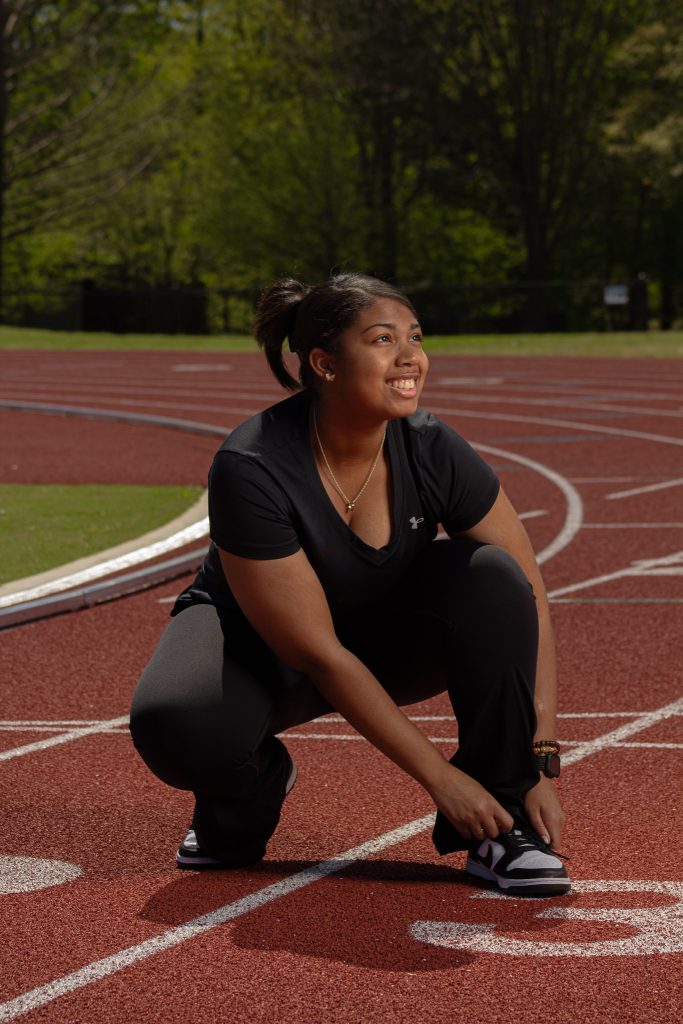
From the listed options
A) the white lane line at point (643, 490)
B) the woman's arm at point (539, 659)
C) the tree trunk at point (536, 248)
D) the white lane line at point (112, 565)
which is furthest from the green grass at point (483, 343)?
the woman's arm at point (539, 659)

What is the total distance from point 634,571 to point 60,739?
13.2 ft

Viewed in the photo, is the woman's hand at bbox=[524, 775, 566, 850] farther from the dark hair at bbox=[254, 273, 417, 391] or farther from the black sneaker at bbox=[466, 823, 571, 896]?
the dark hair at bbox=[254, 273, 417, 391]

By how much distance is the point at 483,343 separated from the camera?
35375 millimetres

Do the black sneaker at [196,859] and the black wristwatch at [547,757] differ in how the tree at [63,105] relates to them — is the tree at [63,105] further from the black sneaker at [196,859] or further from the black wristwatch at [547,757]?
the black wristwatch at [547,757]

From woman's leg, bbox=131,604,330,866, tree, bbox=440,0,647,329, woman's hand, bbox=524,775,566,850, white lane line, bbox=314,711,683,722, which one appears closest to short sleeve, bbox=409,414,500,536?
woman's leg, bbox=131,604,330,866

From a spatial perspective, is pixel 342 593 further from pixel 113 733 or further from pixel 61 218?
pixel 61 218

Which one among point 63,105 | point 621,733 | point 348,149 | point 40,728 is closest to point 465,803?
point 621,733

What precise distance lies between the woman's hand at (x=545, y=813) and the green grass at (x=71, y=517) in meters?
4.67

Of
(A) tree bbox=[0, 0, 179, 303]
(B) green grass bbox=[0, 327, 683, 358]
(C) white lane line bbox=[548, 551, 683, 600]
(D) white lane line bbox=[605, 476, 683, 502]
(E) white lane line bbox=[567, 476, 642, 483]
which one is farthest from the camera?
(A) tree bbox=[0, 0, 179, 303]

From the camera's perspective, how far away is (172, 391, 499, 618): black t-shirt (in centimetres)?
392

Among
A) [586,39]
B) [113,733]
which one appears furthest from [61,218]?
[113,733]

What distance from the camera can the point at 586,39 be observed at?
145ft

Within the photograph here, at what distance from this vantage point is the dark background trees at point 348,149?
43406mm

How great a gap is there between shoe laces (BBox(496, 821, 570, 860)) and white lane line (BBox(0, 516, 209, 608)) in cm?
407
